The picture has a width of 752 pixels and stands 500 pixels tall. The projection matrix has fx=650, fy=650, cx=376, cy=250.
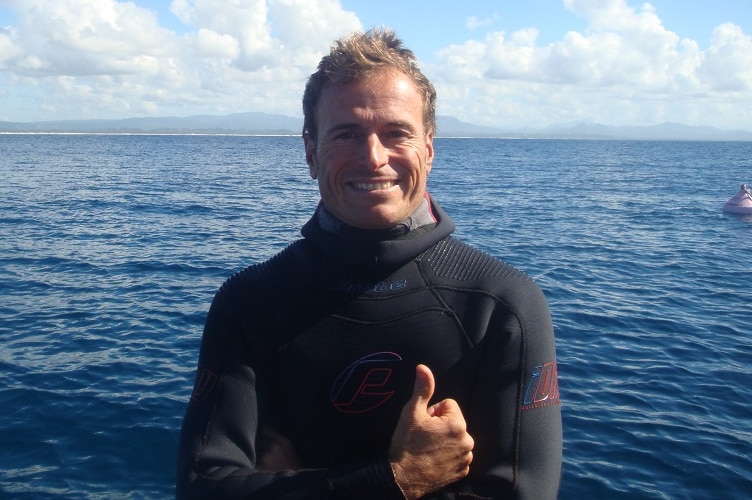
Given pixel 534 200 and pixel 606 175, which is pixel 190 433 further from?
pixel 606 175

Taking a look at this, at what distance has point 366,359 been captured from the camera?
280cm

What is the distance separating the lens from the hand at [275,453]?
9.20 feet

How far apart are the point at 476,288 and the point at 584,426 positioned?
27.7 feet

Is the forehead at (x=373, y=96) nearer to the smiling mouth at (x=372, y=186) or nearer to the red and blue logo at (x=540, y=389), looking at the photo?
the smiling mouth at (x=372, y=186)

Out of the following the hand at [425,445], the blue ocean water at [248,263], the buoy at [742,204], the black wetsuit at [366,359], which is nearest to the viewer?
the hand at [425,445]

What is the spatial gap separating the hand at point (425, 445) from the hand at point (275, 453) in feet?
2.14

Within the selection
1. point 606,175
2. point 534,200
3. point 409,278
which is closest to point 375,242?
point 409,278

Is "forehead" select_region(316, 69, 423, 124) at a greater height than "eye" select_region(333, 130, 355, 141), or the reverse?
"forehead" select_region(316, 69, 423, 124)

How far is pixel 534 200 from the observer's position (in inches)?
1662

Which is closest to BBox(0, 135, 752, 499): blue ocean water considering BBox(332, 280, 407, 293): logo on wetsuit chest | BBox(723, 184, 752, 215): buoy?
BBox(723, 184, 752, 215): buoy

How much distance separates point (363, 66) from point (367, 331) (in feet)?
3.71

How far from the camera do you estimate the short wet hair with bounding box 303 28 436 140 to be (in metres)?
2.74

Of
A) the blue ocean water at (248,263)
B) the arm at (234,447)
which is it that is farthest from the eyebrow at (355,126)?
the blue ocean water at (248,263)

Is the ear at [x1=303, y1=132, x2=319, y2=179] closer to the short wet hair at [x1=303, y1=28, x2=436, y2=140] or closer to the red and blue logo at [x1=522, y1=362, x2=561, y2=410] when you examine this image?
the short wet hair at [x1=303, y1=28, x2=436, y2=140]
